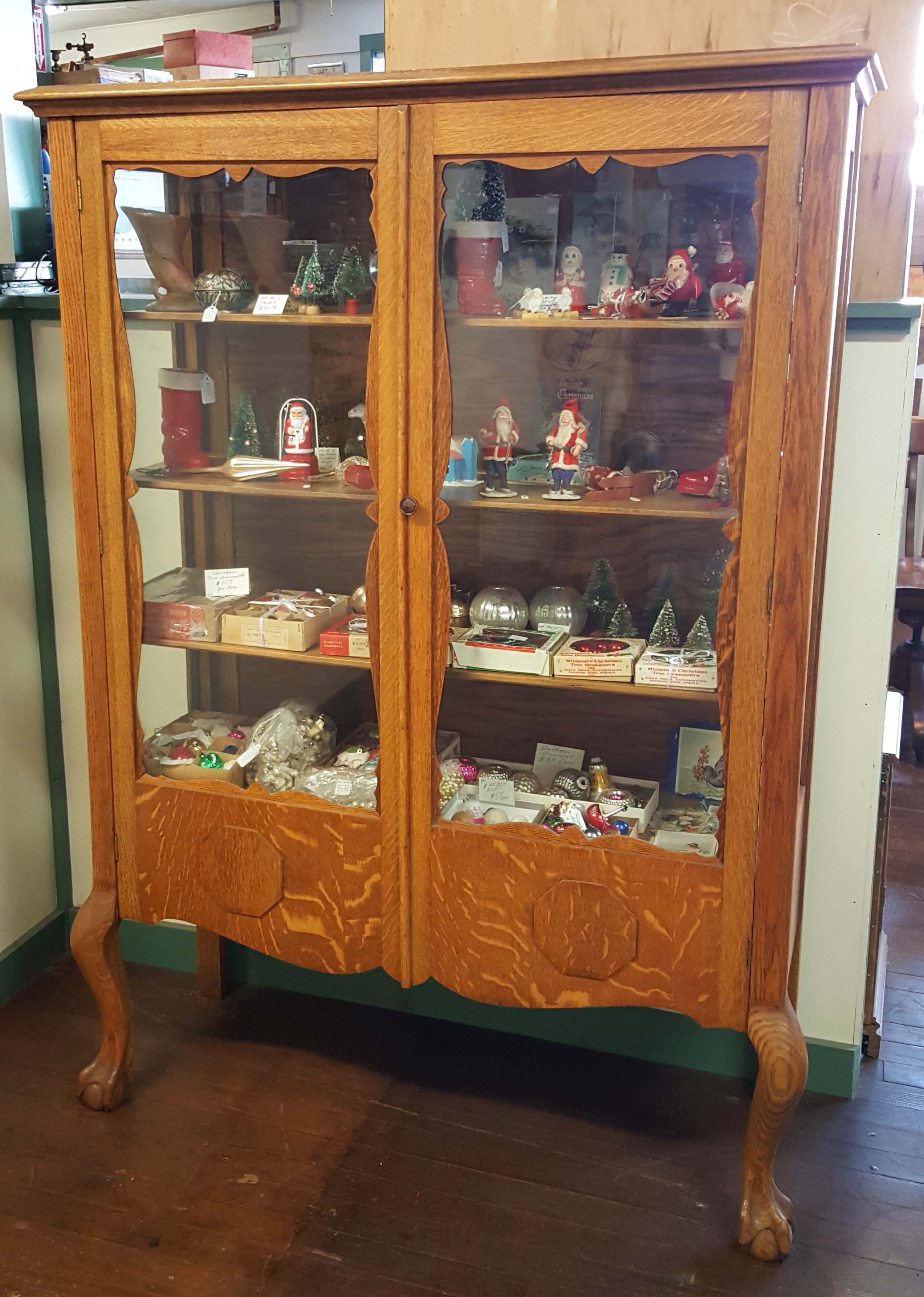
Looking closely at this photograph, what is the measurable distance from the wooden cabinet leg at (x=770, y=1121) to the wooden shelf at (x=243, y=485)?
1.04 meters

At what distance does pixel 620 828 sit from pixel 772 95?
1070 mm

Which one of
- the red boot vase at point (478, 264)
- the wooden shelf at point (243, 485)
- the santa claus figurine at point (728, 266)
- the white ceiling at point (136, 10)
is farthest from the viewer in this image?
the white ceiling at point (136, 10)

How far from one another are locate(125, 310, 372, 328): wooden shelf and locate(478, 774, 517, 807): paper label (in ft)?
2.48

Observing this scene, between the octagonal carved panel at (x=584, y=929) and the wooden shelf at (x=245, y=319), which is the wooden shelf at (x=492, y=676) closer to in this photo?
the octagonal carved panel at (x=584, y=929)

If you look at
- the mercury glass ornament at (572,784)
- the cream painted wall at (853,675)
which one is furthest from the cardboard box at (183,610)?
the cream painted wall at (853,675)

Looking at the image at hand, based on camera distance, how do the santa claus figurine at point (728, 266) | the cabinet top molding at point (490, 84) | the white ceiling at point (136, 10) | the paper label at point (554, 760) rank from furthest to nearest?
the white ceiling at point (136, 10), the paper label at point (554, 760), the santa claus figurine at point (728, 266), the cabinet top molding at point (490, 84)

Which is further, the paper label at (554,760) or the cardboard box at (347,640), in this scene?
the paper label at (554,760)

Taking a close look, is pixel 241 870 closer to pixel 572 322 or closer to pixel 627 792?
pixel 627 792

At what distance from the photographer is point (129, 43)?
5105mm

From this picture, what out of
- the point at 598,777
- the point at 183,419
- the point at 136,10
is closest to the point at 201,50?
the point at 183,419

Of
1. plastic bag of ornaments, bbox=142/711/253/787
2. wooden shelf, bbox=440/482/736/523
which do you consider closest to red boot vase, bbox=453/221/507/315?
wooden shelf, bbox=440/482/736/523

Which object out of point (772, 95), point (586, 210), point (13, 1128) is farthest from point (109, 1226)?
point (772, 95)

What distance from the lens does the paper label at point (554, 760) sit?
1.97 metres

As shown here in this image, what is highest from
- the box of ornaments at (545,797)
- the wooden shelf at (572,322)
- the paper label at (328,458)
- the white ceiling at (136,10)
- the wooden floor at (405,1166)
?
the white ceiling at (136,10)
